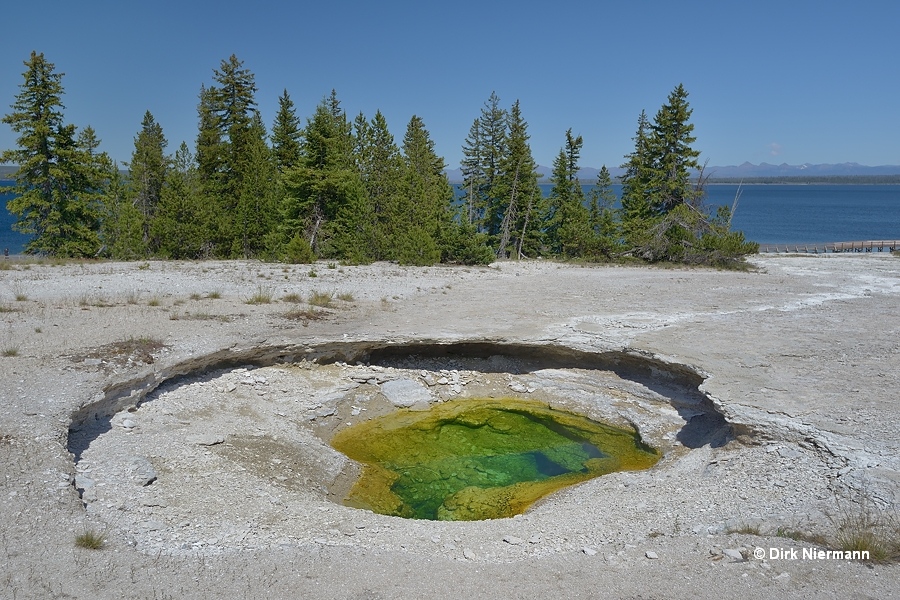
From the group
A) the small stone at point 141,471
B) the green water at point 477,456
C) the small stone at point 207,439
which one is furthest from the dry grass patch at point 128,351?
the green water at point 477,456

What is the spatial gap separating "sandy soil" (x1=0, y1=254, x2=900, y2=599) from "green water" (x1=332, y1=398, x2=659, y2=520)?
574 mm

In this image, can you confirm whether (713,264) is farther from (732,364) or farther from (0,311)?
(0,311)

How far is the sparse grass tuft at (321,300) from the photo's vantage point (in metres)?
→ 18.9

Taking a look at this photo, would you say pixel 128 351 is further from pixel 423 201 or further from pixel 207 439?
pixel 423 201

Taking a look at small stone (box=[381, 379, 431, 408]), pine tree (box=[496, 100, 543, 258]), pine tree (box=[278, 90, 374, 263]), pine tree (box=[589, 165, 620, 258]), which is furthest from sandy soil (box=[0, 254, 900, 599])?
pine tree (box=[496, 100, 543, 258])

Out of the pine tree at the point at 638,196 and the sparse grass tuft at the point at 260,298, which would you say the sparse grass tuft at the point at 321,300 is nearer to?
the sparse grass tuft at the point at 260,298

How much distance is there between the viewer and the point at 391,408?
1508 cm

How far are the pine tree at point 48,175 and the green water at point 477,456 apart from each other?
27.9m

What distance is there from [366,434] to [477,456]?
2.63 metres

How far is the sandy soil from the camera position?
6559 mm

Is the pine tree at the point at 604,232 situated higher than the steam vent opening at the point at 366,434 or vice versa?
the pine tree at the point at 604,232

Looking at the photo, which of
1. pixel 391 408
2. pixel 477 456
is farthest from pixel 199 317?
pixel 477 456

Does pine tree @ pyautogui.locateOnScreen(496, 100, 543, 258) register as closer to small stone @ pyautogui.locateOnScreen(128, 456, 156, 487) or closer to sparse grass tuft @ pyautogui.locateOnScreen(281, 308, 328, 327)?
sparse grass tuft @ pyautogui.locateOnScreen(281, 308, 328, 327)

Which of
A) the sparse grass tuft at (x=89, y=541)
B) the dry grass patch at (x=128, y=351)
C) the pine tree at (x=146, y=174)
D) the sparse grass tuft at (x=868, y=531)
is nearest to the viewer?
the sparse grass tuft at (x=89, y=541)
